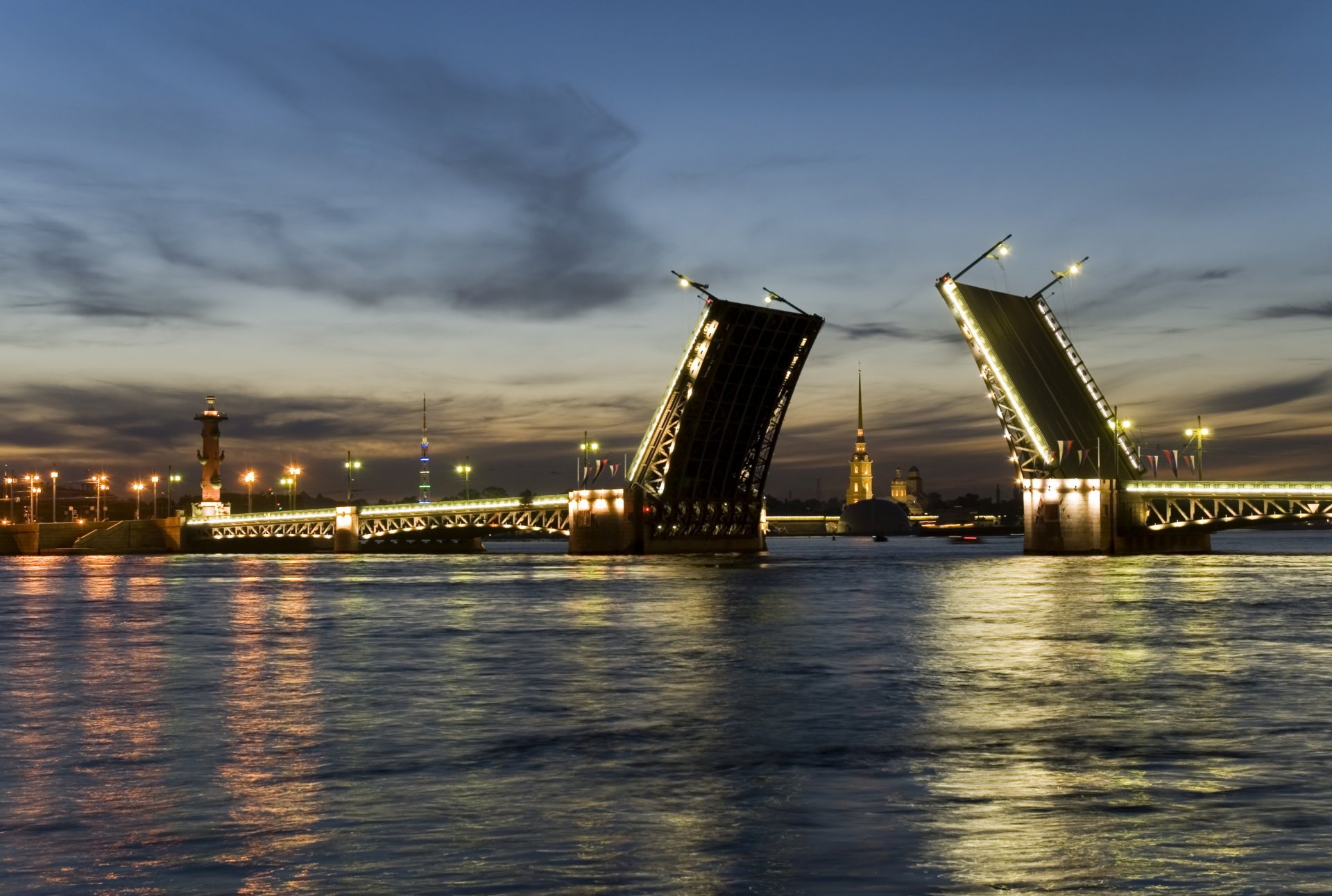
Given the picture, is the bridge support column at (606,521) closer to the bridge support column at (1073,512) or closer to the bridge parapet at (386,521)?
the bridge parapet at (386,521)

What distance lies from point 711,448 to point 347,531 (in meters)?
49.3

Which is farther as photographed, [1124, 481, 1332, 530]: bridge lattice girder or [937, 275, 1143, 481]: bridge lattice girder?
[1124, 481, 1332, 530]: bridge lattice girder

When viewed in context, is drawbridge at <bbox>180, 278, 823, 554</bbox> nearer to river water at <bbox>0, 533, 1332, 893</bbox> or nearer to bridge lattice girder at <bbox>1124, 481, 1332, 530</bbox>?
bridge lattice girder at <bbox>1124, 481, 1332, 530</bbox>

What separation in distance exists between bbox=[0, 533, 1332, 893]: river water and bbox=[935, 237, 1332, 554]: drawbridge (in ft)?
135

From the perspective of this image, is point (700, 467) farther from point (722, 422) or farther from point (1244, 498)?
point (1244, 498)

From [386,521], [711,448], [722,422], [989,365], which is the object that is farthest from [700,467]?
[386,521]

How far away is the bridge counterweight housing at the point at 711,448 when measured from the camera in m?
73.5

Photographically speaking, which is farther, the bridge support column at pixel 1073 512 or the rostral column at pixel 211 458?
the rostral column at pixel 211 458

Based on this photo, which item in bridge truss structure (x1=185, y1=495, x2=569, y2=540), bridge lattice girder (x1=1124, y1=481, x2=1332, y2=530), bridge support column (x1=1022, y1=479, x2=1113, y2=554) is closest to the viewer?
bridge lattice girder (x1=1124, y1=481, x2=1332, y2=530)

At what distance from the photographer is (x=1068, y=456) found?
82938mm

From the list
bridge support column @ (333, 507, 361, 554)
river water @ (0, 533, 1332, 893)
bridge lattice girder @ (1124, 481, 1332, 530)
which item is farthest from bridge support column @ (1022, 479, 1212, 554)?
bridge support column @ (333, 507, 361, 554)

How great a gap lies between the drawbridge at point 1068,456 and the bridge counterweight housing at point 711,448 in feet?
31.3

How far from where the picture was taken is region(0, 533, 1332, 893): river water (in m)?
9.50

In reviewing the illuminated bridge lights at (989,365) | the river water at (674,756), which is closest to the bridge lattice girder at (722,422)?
the illuminated bridge lights at (989,365)
